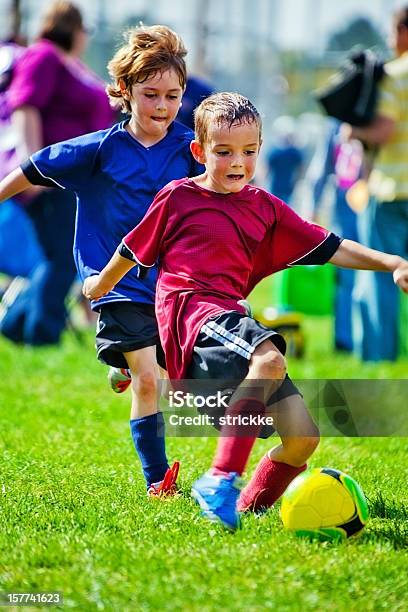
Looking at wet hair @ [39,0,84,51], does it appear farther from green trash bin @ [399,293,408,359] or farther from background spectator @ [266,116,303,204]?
background spectator @ [266,116,303,204]

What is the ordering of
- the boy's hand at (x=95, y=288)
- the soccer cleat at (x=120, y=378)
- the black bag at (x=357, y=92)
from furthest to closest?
the black bag at (x=357, y=92) → the soccer cleat at (x=120, y=378) → the boy's hand at (x=95, y=288)

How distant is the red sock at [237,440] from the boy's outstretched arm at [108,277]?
0.73 meters

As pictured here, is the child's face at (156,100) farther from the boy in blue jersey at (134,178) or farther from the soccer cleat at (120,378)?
the soccer cleat at (120,378)

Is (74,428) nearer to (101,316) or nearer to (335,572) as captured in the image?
(101,316)

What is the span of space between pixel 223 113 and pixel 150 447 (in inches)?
57.0

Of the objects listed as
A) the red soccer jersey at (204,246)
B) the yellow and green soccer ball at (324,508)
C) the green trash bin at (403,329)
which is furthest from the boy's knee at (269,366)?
the green trash bin at (403,329)

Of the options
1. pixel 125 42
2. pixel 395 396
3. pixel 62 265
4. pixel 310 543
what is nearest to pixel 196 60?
pixel 62 265

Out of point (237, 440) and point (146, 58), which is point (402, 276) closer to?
point (237, 440)

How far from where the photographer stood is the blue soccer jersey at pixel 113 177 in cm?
484

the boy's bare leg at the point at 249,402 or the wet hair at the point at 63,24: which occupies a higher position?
the wet hair at the point at 63,24

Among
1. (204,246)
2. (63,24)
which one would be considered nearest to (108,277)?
(204,246)

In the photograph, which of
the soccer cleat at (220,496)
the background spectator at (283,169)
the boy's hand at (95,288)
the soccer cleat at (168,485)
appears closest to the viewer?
the soccer cleat at (220,496)

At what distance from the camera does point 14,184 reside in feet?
16.1

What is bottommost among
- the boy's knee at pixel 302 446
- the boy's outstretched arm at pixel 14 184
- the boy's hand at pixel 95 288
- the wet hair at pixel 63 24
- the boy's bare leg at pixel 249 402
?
the boy's knee at pixel 302 446
